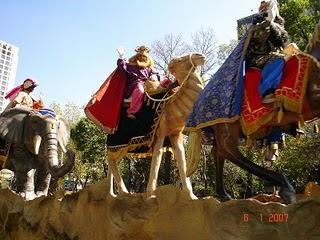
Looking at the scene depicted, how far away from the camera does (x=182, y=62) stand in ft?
16.3

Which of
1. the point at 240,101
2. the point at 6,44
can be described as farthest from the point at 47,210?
the point at 6,44

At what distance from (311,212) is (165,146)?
303cm

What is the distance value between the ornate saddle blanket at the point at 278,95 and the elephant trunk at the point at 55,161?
2757mm

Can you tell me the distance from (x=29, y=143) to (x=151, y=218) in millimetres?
3609

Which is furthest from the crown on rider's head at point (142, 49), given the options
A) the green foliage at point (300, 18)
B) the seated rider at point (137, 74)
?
the green foliage at point (300, 18)

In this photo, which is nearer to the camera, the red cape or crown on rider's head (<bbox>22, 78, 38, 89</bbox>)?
the red cape

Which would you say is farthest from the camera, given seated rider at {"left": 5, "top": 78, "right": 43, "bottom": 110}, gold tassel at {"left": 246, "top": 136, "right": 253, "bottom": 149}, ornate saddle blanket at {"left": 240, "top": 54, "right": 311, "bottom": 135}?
seated rider at {"left": 5, "top": 78, "right": 43, "bottom": 110}

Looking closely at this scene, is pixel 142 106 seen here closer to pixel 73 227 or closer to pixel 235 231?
pixel 73 227

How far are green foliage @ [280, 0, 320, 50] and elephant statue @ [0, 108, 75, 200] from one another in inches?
314

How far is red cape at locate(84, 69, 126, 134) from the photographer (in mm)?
5555
